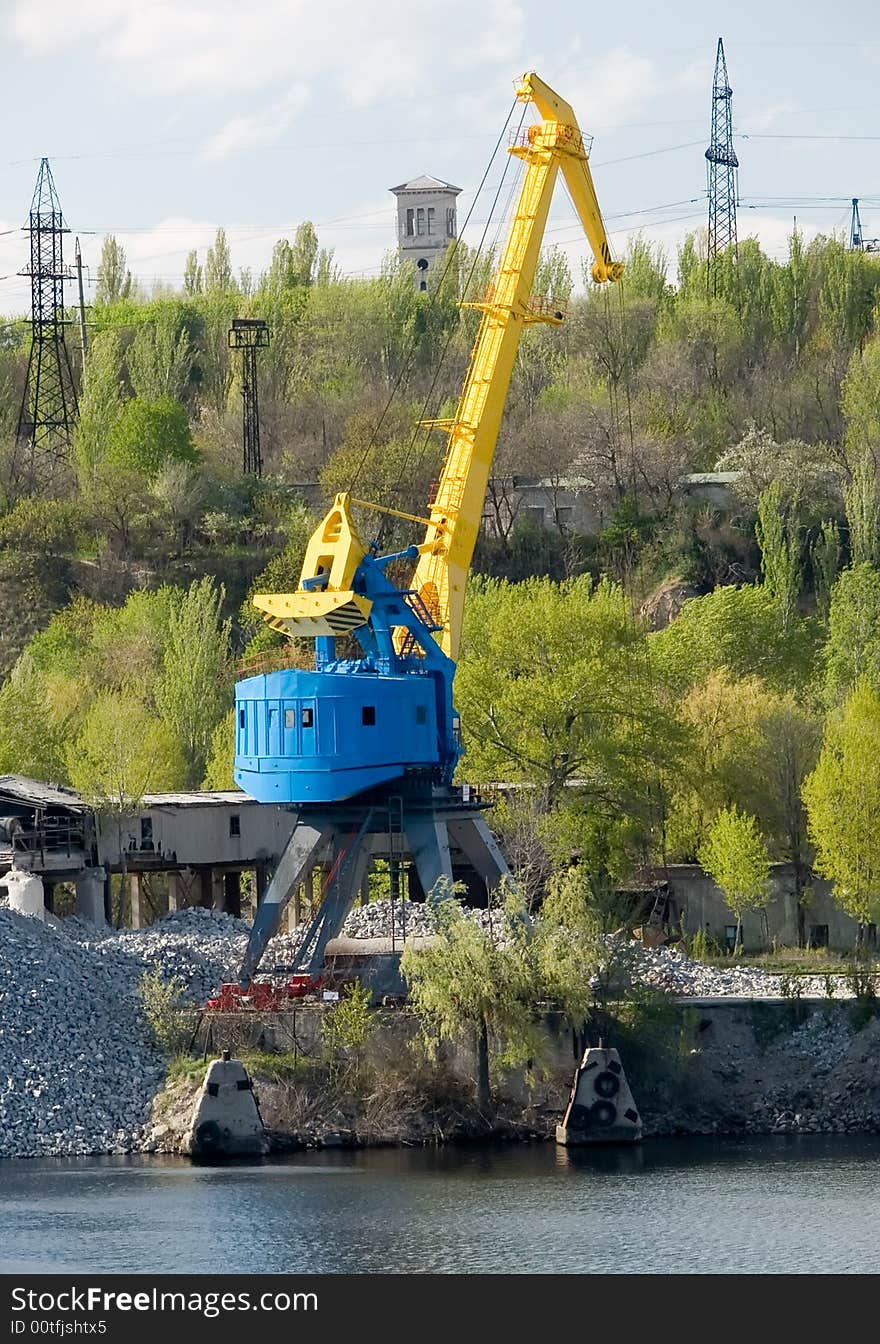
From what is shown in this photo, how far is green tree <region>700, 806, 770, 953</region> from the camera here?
55.8 metres

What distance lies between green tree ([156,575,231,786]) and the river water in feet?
95.7

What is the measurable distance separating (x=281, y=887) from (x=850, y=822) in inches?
501

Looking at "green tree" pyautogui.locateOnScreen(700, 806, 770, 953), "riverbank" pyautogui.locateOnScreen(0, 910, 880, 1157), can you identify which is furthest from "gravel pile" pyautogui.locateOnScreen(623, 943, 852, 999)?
"green tree" pyautogui.locateOnScreen(700, 806, 770, 953)

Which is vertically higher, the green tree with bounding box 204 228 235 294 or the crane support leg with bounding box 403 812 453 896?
the green tree with bounding box 204 228 235 294

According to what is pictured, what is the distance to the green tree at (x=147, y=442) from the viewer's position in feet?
300

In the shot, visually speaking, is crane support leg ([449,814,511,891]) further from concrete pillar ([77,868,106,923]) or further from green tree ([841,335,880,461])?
green tree ([841,335,880,461])

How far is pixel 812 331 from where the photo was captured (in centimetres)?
10019

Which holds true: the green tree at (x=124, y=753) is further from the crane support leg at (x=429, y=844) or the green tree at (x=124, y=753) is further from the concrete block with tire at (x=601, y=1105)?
the concrete block with tire at (x=601, y=1105)

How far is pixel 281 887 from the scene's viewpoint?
48656 mm

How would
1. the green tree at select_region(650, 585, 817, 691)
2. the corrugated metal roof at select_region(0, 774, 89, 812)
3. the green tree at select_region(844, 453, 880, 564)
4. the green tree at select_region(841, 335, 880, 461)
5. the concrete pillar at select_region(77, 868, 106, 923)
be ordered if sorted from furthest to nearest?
the green tree at select_region(841, 335, 880, 461) → the green tree at select_region(844, 453, 880, 564) → the green tree at select_region(650, 585, 817, 691) → the concrete pillar at select_region(77, 868, 106, 923) → the corrugated metal roof at select_region(0, 774, 89, 812)

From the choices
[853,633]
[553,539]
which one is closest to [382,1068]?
[853,633]

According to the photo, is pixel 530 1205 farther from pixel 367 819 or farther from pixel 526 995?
pixel 367 819

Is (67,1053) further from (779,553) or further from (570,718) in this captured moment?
(779,553)
